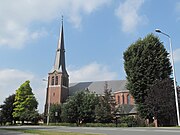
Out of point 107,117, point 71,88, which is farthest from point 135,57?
point 71,88

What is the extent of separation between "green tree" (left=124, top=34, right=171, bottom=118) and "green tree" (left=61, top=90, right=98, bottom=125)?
41.3 ft

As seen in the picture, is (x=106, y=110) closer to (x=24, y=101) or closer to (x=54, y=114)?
(x=54, y=114)

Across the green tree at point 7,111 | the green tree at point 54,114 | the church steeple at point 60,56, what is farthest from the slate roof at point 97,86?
the green tree at point 7,111

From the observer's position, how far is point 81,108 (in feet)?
156

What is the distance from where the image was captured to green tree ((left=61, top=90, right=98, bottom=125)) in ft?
152

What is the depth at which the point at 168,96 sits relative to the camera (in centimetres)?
3006

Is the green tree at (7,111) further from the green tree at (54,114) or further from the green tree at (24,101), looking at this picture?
the green tree at (54,114)

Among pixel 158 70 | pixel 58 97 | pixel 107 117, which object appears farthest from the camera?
pixel 58 97

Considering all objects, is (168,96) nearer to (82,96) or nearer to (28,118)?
(82,96)

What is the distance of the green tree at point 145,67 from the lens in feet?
114

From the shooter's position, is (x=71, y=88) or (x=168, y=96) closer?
(x=168, y=96)

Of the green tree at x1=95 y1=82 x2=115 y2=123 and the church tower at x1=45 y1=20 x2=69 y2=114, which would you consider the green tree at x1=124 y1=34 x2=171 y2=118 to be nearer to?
the green tree at x1=95 y1=82 x2=115 y2=123

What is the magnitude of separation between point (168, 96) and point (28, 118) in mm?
36747

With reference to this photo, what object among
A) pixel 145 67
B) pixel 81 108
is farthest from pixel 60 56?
pixel 145 67
